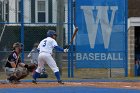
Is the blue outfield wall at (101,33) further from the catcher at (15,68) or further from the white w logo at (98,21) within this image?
the catcher at (15,68)

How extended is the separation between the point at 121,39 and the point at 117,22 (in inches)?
30.7

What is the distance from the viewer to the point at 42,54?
1645cm

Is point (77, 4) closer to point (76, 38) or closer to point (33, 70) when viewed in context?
point (76, 38)

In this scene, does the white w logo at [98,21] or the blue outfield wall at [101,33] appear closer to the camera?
the blue outfield wall at [101,33]

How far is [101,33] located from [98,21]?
1.81ft

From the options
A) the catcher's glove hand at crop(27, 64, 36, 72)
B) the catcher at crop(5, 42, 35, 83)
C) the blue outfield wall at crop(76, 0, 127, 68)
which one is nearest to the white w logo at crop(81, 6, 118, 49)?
the blue outfield wall at crop(76, 0, 127, 68)

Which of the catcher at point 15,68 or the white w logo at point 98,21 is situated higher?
the white w logo at point 98,21

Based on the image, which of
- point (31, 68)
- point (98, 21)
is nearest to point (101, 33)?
point (98, 21)

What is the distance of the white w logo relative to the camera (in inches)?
869

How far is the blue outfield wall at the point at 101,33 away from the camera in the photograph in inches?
864

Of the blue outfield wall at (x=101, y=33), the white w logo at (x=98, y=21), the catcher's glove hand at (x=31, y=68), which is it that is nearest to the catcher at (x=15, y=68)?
the catcher's glove hand at (x=31, y=68)

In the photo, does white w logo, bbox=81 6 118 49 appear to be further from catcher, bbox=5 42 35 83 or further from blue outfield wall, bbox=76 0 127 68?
catcher, bbox=5 42 35 83

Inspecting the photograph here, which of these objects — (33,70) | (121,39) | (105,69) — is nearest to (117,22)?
(121,39)

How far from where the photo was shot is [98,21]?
22.1 metres
